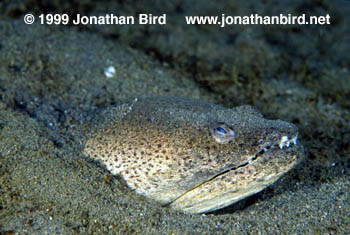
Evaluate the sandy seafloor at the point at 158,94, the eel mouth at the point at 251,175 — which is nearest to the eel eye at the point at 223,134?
the eel mouth at the point at 251,175

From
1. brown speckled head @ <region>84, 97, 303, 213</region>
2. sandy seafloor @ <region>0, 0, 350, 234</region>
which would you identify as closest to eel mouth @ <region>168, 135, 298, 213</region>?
brown speckled head @ <region>84, 97, 303, 213</region>

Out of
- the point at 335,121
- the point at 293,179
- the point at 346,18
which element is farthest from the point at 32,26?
the point at 346,18

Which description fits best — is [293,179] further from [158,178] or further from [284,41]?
[284,41]

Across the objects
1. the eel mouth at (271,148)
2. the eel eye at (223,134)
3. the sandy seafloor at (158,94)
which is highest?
the eel eye at (223,134)

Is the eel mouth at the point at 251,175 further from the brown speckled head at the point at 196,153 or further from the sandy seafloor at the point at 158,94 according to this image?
the sandy seafloor at the point at 158,94

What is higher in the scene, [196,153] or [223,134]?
[223,134]

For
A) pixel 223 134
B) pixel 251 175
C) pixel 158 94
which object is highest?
pixel 223 134

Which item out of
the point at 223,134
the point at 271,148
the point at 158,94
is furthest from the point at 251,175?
the point at 158,94

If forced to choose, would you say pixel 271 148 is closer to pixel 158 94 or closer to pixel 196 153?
pixel 196 153

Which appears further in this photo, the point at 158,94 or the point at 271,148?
the point at 158,94
